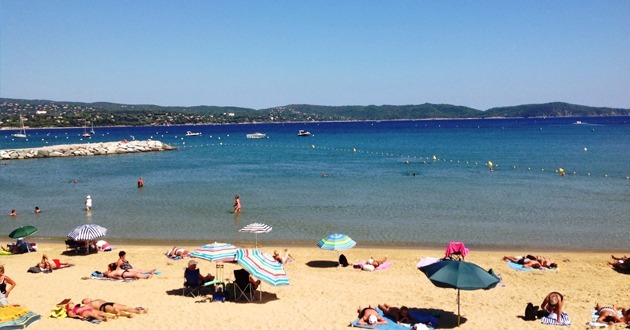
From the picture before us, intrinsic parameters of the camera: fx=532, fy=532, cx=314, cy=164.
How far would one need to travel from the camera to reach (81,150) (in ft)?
229

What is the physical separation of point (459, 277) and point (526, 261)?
6.84 m

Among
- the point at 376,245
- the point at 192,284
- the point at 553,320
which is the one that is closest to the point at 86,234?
the point at 192,284

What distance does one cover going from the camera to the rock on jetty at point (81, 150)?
65812 millimetres

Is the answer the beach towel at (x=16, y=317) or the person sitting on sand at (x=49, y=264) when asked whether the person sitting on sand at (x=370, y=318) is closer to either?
the beach towel at (x=16, y=317)

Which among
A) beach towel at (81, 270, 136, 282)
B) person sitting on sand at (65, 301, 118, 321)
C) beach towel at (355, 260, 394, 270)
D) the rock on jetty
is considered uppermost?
person sitting on sand at (65, 301, 118, 321)

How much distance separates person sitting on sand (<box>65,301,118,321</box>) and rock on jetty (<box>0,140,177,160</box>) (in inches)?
2383

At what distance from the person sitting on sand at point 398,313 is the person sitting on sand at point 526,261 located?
6.48 metres

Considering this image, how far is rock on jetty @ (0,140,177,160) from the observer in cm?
6581

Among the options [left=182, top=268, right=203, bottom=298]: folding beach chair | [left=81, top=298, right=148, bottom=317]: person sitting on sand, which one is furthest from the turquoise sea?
[left=81, top=298, right=148, bottom=317]: person sitting on sand

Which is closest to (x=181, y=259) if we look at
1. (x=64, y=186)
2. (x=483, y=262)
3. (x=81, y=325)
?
(x=81, y=325)

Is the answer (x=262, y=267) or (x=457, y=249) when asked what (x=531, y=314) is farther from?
(x=262, y=267)

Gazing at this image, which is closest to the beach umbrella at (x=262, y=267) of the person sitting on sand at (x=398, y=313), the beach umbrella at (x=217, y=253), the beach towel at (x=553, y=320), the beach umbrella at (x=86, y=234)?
the beach umbrella at (x=217, y=253)

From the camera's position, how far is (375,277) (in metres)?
16.0

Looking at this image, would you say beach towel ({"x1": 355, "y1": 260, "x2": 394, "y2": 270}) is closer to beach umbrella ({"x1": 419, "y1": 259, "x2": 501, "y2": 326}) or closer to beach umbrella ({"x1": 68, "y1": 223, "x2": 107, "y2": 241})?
beach umbrella ({"x1": 419, "y1": 259, "x2": 501, "y2": 326})
